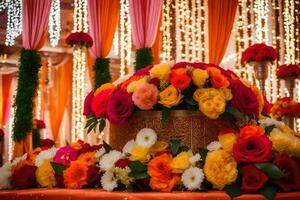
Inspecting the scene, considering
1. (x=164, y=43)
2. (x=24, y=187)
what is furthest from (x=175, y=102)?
(x=164, y=43)

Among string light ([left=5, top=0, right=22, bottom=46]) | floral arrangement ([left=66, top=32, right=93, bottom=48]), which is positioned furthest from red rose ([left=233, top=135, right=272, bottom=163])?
string light ([left=5, top=0, right=22, bottom=46])

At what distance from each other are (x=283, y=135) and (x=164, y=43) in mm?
8032

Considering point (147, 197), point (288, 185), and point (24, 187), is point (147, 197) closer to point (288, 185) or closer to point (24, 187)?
point (288, 185)

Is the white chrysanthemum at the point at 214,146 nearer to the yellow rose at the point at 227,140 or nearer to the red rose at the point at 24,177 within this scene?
the yellow rose at the point at 227,140

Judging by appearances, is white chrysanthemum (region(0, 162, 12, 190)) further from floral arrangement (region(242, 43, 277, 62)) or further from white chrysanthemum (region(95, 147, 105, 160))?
floral arrangement (region(242, 43, 277, 62))

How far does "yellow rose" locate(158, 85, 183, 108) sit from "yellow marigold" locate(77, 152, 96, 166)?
37 centimetres

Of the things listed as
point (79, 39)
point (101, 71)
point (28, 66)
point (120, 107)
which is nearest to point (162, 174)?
point (120, 107)

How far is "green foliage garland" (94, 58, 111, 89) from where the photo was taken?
915cm

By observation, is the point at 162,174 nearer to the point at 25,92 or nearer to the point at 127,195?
the point at 127,195

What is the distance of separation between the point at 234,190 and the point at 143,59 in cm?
721

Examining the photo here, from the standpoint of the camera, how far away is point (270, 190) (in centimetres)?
154

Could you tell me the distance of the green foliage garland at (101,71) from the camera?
9.15 metres

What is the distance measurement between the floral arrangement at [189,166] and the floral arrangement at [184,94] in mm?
109

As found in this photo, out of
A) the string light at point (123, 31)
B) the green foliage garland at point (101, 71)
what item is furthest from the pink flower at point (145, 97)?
the string light at point (123, 31)
